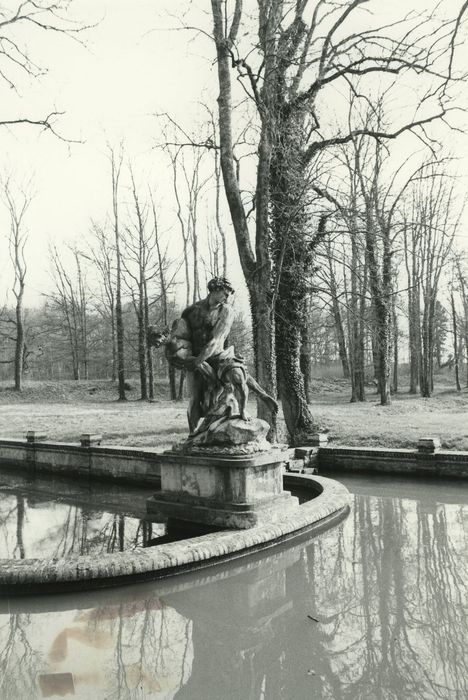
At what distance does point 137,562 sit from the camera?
489cm

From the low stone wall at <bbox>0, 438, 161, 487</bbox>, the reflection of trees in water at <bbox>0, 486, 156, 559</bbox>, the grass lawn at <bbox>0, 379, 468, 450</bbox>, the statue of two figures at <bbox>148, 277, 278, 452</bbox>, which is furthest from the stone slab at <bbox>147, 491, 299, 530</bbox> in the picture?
the grass lawn at <bbox>0, 379, 468, 450</bbox>

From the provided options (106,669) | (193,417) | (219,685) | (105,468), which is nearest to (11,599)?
(106,669)

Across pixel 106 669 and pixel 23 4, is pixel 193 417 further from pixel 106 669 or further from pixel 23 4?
pixel 23 4

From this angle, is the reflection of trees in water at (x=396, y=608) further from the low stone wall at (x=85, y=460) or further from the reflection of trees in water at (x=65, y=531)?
the low stone wall at (x=85, y=460)

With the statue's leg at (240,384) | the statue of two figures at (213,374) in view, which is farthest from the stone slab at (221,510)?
the statue's leg at (240,384)

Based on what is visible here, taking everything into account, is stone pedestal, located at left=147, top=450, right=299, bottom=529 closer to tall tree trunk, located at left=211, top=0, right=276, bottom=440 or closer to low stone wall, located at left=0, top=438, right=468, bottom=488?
low stone wall, located at left=0, top=438, right=468, bottom=488

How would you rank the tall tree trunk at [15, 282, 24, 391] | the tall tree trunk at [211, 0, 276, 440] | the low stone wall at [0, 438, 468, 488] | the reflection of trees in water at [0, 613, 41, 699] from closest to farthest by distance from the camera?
the reflection of trees in water at [0, 613, 41, 699] → the low stone wall at [0, 438, 468, 488] → the tall tree trunk at [211, 0, 276, 440] → the tall tree trunk at [15, 282, 24, 391]

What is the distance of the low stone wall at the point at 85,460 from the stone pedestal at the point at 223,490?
6.76ft

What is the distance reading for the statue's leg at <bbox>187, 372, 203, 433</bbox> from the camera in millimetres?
6957

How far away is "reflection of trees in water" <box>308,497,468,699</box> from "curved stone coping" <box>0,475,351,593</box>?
608 millimetres

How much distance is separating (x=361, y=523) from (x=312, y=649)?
328cm

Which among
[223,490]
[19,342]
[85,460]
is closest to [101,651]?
[223,490]

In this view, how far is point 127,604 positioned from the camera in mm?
4449

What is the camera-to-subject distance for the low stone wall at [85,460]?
9.86m
